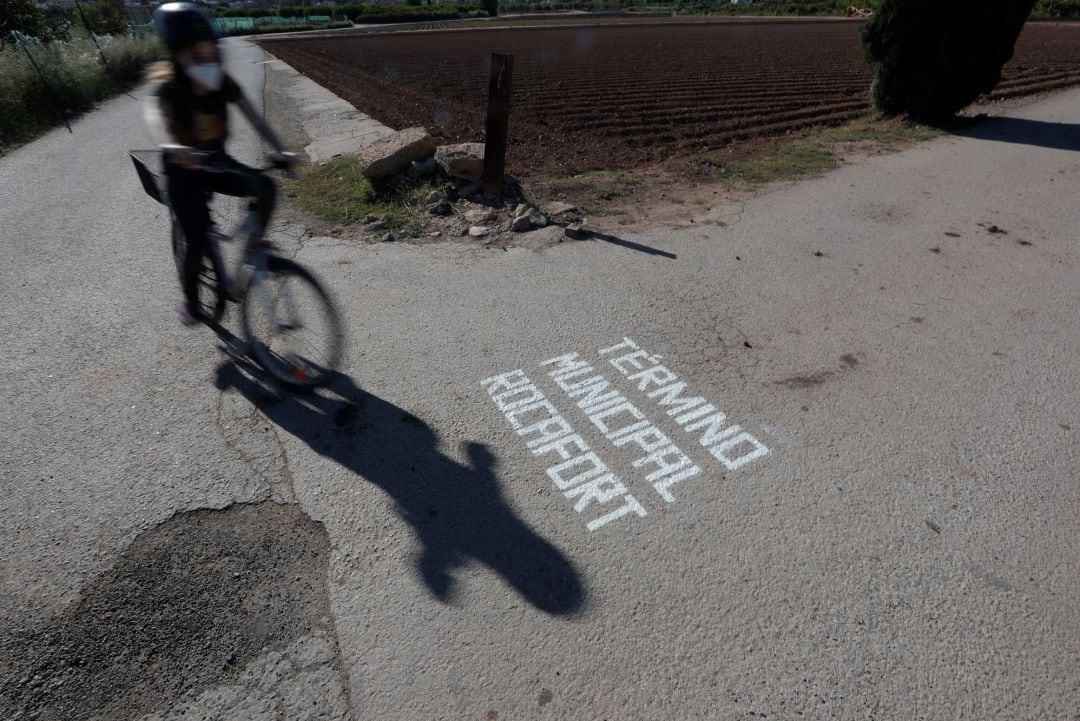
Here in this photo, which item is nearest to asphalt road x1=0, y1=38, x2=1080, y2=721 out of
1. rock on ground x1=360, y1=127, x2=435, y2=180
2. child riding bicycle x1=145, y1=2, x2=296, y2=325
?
child riding bicycle x1=145, y1=2, x2=296, y2=325

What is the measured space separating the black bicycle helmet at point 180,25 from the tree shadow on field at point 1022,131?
12.3 meters

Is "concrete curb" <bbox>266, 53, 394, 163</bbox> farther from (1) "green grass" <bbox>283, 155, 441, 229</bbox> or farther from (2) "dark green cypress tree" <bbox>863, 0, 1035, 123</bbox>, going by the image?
(2) "dark green cypress tree" <bbox>863, 0, 1035, 123</bbox>

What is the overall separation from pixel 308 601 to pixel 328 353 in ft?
5.78

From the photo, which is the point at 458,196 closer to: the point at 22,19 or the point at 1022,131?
the point at 1022,131

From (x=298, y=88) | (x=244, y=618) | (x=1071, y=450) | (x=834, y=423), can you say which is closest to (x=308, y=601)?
(x=244, y=618)

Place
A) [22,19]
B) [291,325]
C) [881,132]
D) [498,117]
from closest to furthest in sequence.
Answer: [291,325]
[498,117]
[881,132]
[22,19]

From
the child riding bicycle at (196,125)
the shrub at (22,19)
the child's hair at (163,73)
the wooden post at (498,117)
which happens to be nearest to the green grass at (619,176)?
the wooden post at (498,117)

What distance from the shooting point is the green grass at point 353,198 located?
634cm

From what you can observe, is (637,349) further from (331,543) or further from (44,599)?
(44,599)

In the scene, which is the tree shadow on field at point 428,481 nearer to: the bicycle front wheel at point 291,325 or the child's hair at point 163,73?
the bicycle front wheel at point 291,325

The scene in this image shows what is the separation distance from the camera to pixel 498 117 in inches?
259

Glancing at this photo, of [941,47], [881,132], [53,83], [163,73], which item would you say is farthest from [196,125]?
[53,83]

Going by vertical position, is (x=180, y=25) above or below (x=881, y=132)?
above

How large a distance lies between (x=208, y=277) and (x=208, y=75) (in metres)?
1.37
